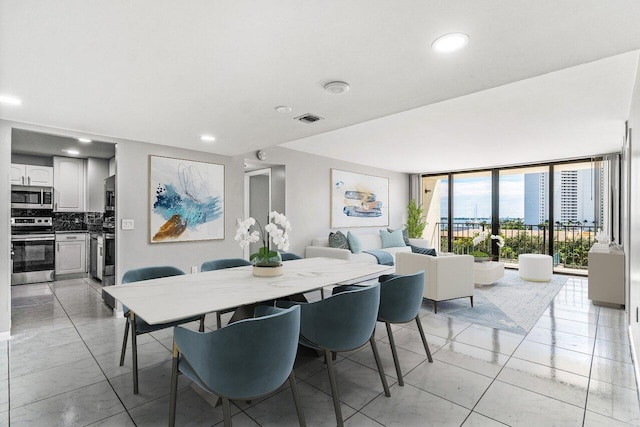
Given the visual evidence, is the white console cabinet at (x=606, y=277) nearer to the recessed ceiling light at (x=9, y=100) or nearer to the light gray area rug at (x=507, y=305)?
the light gray area rug at (x=507, y=305)

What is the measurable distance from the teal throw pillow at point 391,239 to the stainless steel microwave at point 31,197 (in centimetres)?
645

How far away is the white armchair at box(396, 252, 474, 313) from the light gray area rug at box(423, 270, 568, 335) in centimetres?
21

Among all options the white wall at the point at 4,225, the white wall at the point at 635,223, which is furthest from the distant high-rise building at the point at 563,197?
the white wall at the point at 4,225

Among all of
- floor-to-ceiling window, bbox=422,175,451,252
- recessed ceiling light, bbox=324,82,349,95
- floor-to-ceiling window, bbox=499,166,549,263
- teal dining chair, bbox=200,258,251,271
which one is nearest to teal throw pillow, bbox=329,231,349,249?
teal dining chair, bbox=200,258,251,271

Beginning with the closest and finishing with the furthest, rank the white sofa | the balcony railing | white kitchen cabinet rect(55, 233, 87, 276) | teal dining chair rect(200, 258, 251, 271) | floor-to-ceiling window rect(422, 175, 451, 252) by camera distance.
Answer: teal dining chair rect(200, 258, 251, 271)
the white sofa
white kitchen cabinet rect(55, 233, 87, 276)
the balcony railing
floor-to-ceiling window rect(422, 175, 451, 252)

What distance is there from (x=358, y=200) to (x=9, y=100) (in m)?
5.66

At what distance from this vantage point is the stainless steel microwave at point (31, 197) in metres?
5.55

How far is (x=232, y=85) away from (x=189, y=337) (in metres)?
1.70

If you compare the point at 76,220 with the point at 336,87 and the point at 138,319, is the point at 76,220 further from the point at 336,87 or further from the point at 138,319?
the point at 336,87

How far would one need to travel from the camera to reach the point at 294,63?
1.97 metres

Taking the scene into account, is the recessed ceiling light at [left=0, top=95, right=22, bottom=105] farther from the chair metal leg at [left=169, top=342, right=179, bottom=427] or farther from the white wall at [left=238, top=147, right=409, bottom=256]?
the white wall at [left=238, top=147, right=409, bottom=256]

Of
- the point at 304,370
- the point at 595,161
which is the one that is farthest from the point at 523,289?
the point at 304,370

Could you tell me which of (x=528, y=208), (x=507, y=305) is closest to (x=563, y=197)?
(x=528, y=208)

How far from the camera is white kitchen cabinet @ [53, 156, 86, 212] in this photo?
581 cm
